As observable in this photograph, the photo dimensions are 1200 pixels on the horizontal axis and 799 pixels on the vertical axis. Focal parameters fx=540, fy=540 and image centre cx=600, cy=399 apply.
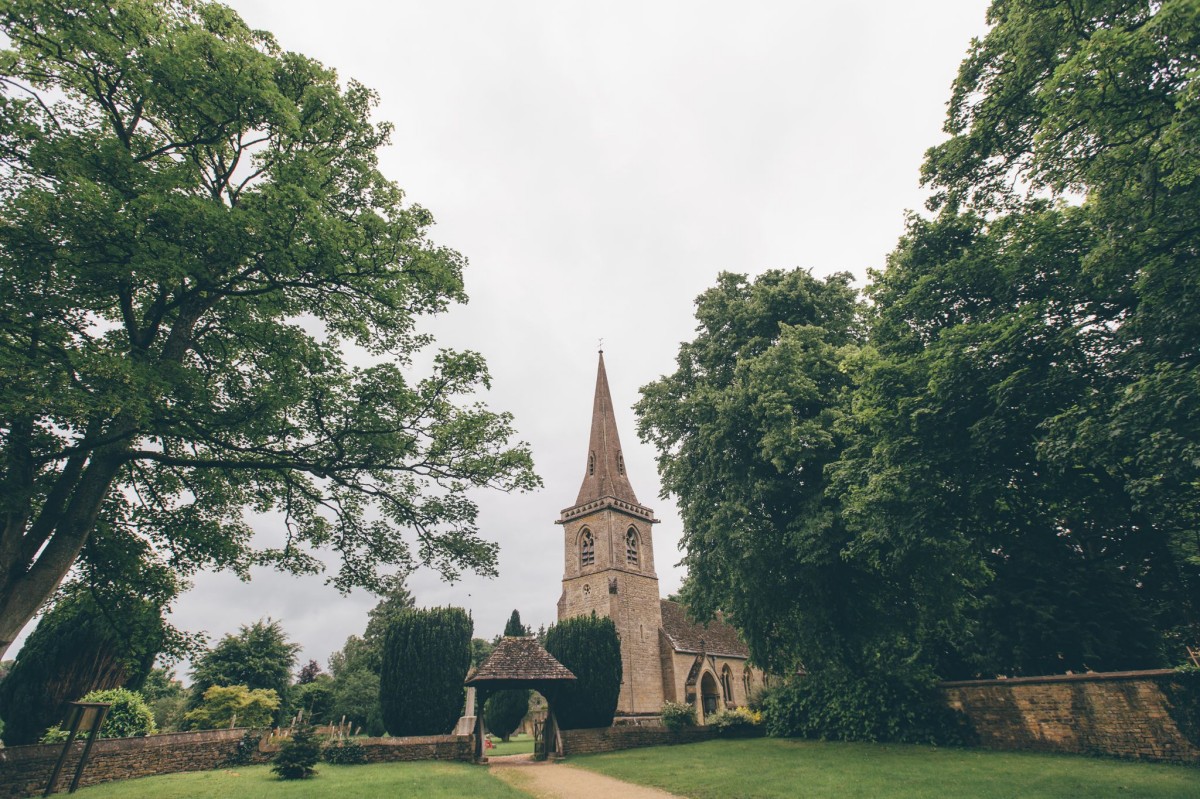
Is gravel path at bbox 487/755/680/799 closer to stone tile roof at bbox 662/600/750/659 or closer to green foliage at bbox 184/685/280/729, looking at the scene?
green foliage at bbox 184/685/280/729

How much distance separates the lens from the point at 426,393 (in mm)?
9867

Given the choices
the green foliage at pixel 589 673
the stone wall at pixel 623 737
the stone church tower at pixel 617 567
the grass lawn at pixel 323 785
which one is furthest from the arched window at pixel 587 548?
the grass lawn at pixel 323 785

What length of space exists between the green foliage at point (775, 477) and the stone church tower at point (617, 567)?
15462 mm

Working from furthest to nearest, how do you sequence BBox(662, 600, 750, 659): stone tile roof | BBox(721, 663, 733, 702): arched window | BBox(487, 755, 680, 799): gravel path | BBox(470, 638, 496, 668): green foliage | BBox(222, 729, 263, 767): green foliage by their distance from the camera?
1. BBox(470, 638, 496, 668): green foliage
2. BBox(721, 663, 733, 702): arched window
3. BBox(662, 600, 750, 659): stone tile roof
4. BBox(222, 729, 263, 767): green foliage
5. BBox(487, 755, 680, 799): gravel path

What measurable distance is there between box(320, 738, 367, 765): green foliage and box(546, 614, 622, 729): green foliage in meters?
8.18

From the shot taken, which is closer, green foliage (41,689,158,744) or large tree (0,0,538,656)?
large tree (0,0,538,656)

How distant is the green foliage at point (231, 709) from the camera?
22.9m

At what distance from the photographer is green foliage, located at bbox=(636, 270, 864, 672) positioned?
50.5ft

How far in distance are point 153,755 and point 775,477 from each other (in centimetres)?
1869

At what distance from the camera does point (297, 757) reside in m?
13.6

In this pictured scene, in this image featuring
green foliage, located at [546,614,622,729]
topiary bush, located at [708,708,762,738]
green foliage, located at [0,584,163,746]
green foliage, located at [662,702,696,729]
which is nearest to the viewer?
green foliage, located at [0,584,163,746]

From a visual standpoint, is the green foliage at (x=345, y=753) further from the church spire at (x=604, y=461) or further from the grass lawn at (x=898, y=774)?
the church spire at (x=604, y=461)

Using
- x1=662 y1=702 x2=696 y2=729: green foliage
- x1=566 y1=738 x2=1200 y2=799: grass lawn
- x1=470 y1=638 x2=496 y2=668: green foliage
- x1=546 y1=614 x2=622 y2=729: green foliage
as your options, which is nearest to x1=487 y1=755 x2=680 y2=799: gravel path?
x1=566 y1=738 x2=1200 y2=799: grass lawn

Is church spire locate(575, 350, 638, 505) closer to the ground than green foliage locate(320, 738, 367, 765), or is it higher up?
higher up
